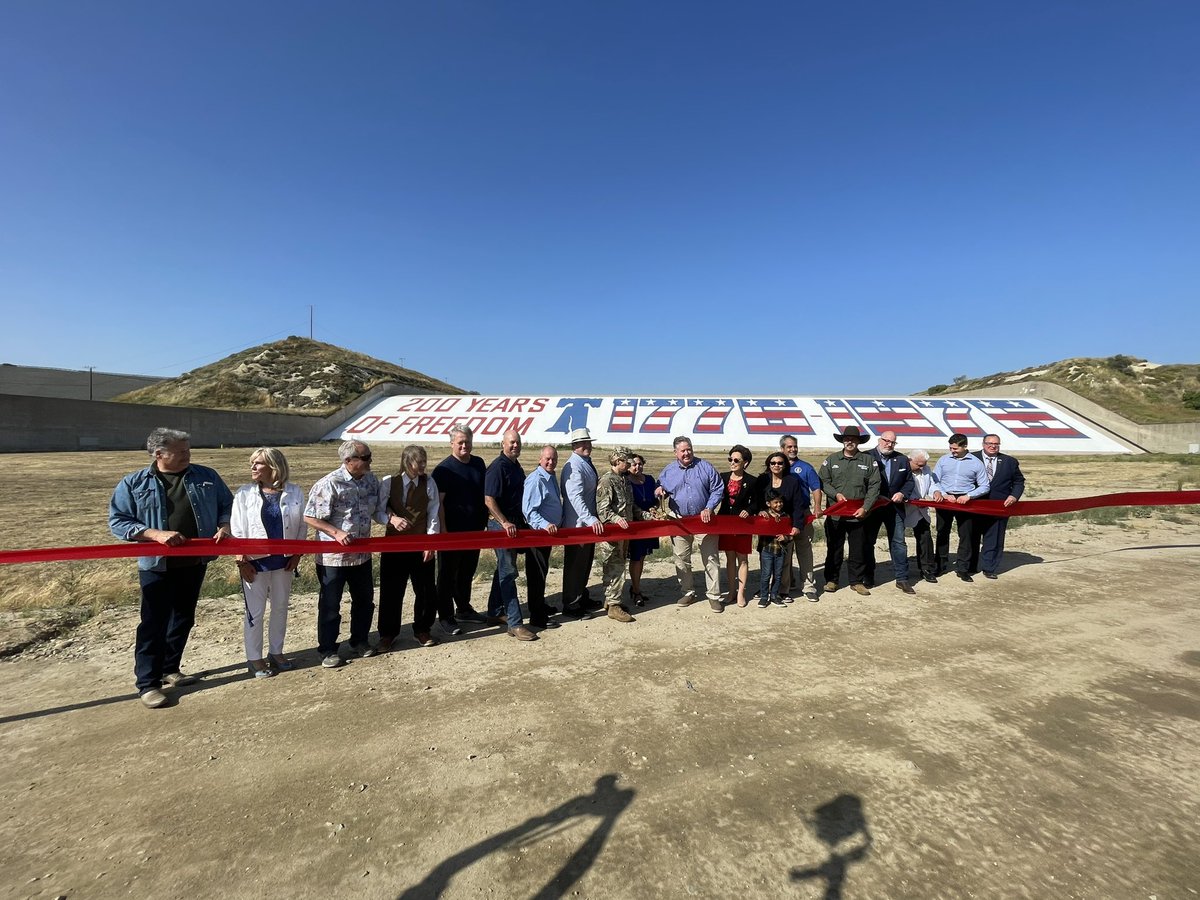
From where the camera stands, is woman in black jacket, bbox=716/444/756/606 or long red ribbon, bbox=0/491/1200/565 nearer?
long red ribbon, bbox=0/491/1200/565

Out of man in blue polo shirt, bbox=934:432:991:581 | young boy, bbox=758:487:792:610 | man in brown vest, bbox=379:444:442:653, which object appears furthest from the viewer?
man in blue polo shirt, bbox=934:432:991:581

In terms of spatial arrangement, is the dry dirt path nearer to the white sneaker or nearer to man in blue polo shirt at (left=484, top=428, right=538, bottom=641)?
the white sneaker

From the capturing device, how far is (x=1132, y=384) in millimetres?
32938

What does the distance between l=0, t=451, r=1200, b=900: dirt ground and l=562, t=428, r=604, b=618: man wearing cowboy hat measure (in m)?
0.77

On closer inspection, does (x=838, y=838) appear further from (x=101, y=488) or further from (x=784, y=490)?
(x=101, y=488)

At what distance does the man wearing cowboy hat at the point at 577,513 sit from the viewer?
5.51 metres

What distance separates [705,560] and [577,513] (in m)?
1.63

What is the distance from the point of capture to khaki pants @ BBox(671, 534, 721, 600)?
5.91 meters

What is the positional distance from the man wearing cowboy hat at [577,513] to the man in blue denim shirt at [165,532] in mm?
2957

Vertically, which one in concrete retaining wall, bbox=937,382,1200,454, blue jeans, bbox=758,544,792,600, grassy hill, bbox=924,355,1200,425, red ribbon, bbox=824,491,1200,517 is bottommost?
blue jeans, bbox=758,544,792,600

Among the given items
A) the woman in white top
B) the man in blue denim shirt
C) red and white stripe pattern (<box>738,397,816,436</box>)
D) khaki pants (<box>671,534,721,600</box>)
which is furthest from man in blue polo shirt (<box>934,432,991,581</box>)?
red and white stripe pattern (<box>738,397,816,436</box>)

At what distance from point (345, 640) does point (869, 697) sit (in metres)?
4.44

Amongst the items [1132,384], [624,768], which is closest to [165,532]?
[624,768]

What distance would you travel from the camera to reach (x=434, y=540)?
4785mm
